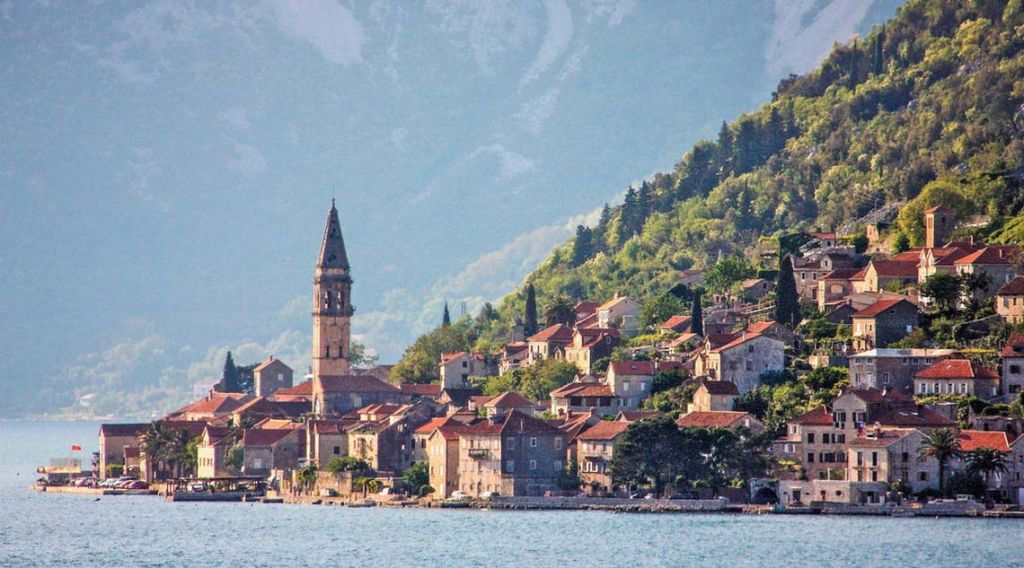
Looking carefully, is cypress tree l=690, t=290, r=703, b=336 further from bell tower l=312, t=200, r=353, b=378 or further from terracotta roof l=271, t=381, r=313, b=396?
terracotta roof l=271, t=381, r=313, b=396

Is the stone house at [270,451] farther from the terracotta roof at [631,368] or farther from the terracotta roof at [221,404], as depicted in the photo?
the terracotta roof at [221,404]

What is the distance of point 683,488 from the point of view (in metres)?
126

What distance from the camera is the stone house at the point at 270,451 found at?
498 feet

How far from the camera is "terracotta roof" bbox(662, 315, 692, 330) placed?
533ft

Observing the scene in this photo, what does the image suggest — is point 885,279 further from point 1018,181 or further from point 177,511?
point 177,511

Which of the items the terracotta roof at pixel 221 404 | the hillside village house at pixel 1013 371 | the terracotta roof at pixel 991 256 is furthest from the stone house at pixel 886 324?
the terracotta roof at pixel 221 404

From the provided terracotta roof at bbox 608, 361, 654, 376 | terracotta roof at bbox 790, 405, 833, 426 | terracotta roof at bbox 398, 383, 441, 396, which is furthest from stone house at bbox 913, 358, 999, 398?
terracotta roof at bbox 398, 383, 441, 396

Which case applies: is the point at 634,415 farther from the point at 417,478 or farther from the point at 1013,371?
the point at 1013,371

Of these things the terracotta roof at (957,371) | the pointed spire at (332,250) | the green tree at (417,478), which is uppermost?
the pointed spire at (332,250)

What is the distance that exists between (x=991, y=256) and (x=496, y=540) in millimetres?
47955

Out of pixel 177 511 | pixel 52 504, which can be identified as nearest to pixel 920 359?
pixel 177 511

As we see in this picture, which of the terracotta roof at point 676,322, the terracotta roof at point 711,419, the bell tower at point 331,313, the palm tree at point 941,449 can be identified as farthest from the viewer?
the bell tower at point 331,313

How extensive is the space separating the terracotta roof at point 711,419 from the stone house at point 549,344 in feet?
110

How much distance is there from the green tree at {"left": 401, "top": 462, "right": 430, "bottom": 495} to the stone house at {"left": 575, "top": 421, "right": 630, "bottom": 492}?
32.8ft
